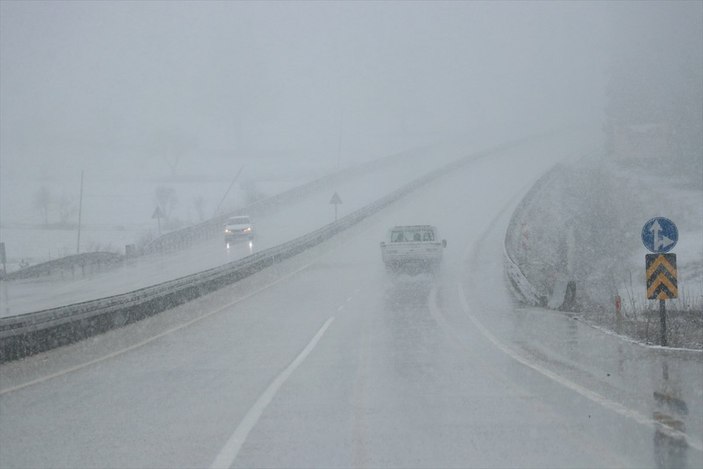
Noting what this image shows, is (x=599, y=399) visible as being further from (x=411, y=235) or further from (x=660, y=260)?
(x=411, y=235)

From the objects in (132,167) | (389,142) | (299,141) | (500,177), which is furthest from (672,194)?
(299,141)

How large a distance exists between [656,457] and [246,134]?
535 feet

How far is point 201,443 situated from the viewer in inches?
312

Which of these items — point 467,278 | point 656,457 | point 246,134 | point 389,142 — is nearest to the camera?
point 656,457

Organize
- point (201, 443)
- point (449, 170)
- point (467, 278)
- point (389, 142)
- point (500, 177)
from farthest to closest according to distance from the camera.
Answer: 1. point (389, 142)
2. point (449, 170)
3. point (500, 177)
4. point (467, 278)
5. point (201, 443)

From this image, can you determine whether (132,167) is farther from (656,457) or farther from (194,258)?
(656,457)

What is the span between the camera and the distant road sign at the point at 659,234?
14.4m

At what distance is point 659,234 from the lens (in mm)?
14508

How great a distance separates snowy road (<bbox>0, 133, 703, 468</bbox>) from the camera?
295 inches

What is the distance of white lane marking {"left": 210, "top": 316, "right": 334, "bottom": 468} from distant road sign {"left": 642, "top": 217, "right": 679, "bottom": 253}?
6616 mm

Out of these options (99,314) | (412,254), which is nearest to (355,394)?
(99,314)

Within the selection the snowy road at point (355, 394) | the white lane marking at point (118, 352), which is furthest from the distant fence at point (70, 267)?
the snowy road at point (355, 394)

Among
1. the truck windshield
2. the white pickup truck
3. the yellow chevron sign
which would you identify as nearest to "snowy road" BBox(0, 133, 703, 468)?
the yellow chevron sign

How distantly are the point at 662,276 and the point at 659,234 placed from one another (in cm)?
81
